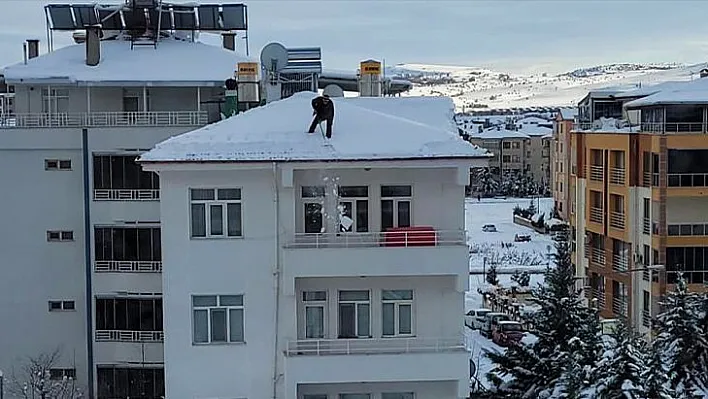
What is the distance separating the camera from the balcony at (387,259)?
16859mm

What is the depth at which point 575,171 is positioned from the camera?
142ft

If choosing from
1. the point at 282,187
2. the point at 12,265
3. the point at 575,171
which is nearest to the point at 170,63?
the point at 12,265

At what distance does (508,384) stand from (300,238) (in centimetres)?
828

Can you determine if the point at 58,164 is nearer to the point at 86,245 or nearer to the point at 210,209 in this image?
Result: the point at 86,245

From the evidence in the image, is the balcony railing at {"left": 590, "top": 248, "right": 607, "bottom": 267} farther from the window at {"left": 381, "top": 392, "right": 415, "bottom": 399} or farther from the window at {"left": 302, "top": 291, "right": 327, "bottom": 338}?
the window at {"left": 302, "top": 291, "right": 327, "bottom": 338}

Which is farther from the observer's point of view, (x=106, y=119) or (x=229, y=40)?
(x=229, y=40)

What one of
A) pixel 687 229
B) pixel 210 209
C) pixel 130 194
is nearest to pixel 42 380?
pixel 130 194

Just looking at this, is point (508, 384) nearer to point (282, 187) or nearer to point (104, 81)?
point (282, 187)

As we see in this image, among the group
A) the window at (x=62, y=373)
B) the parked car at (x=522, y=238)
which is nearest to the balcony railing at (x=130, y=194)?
the window at (x=62, y=373)

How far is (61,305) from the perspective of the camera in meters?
22.5

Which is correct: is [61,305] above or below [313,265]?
below

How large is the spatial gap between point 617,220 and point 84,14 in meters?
23.0

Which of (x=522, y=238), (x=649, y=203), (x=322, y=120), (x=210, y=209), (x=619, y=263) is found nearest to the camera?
(x=210, y=209)

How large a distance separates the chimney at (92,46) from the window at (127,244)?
454cm
